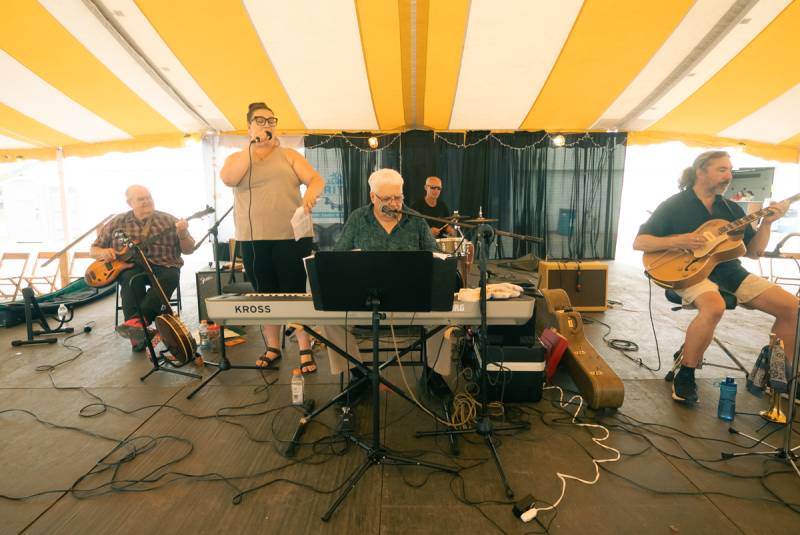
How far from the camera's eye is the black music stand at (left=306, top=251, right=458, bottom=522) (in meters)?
Result: 1.32

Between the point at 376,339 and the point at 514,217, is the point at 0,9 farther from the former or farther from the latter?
the point at 514,217

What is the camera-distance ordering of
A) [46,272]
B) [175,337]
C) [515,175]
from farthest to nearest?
[515,175] → [46,272] → [175,337]

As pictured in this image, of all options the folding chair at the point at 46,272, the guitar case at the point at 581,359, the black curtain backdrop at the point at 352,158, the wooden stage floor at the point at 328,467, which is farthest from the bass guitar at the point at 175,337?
the black curtain backdrop at the point at 352,158

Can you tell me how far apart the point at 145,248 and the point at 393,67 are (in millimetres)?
3542

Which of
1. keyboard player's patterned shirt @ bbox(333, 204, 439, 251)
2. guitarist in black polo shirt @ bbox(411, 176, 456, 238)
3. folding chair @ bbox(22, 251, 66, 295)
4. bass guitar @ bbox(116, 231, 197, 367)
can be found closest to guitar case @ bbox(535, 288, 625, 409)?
keyboard player's patterned shirt @ bbox(333, 204, 439, 251)

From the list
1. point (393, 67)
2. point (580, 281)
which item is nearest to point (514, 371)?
point (580, 281)

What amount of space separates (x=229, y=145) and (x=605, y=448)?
750 cm

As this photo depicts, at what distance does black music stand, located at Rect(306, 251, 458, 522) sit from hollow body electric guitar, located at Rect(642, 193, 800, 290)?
1644mm

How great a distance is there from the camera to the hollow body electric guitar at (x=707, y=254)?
2.22 meters

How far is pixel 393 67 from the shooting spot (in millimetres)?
4934

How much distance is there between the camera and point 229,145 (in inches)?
287

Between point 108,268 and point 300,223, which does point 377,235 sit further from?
point 108,268

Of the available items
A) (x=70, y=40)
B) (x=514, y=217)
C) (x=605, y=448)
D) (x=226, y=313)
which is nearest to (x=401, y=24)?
(x=70, y=40)

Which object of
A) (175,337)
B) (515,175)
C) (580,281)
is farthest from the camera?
(515,175)
